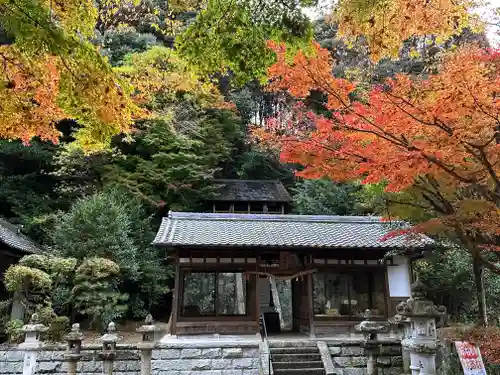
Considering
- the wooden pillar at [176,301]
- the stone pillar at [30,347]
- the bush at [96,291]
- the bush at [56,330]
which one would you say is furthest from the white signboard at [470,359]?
the bush at [96,291]

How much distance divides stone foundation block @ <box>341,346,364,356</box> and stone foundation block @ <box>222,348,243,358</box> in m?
2.78

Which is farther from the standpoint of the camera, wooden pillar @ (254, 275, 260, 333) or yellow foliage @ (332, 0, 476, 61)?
wooden pillar @ (254, 275, 260, 333)

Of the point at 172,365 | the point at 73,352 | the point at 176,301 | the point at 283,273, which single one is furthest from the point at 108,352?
the point at 283,273

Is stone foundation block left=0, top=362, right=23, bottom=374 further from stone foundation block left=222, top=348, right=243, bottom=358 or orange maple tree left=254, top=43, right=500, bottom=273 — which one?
orange maple tree left=254, top=43, right=500, bottom=273

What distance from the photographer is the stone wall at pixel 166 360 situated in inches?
399

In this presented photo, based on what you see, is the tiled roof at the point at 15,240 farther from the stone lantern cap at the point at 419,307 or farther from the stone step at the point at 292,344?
the stone lantern cap at the point at 419,307

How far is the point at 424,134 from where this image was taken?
17.1 ft

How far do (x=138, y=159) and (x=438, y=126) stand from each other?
16832 mm

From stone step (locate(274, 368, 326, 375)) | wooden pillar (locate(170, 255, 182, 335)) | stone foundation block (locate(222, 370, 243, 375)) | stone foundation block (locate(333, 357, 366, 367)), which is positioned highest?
wooden pillar (locate(170, 255, 182, 335))

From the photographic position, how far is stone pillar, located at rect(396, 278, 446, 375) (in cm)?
613

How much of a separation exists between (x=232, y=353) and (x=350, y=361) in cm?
315

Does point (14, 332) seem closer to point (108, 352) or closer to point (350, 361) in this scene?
point (108, 352)

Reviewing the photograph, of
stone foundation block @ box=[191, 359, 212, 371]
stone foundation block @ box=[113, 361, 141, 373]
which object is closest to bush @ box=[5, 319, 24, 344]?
stone foundation block @ box=[113, 361, 141, 373]

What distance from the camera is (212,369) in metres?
10.3
